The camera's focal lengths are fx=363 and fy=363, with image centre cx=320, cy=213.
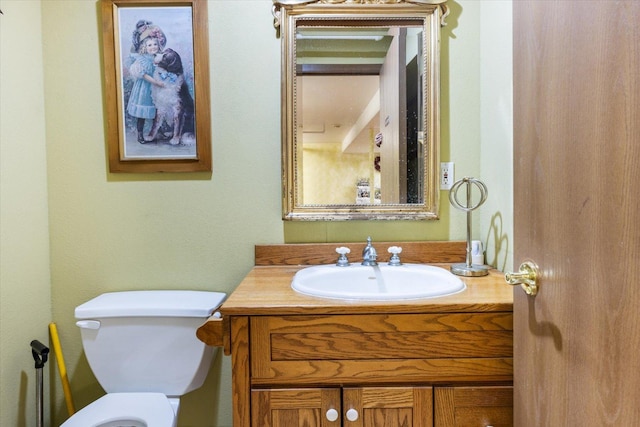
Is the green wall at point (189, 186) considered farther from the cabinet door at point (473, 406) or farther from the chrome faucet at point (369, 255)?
the cabinet door at point (473, 406)

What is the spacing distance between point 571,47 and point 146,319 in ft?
4.34

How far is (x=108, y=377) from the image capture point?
122cm

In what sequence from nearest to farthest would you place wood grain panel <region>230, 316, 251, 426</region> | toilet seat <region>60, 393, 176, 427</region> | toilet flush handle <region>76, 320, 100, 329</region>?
1. wood grain panel <region>230, 316, 251, 426</region>
2. toilet seat <region>60, 393, 176, 427</region>
3. toilet flush handle <region>76, 320, 100, 329</region>

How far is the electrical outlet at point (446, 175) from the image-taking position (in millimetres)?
1415

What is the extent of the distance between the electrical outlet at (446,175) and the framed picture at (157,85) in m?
0.90

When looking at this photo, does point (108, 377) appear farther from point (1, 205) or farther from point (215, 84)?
point (215, 84)

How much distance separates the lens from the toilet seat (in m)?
1.07

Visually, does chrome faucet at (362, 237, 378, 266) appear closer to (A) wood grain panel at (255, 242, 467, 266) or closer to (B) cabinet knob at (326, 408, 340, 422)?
(A) wood grain panel at (255, 242, 467, 266)

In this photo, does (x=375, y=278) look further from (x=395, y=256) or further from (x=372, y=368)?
(x=372, y=368)

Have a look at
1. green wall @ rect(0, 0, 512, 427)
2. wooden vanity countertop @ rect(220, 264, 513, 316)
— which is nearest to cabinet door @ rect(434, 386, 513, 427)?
wooden vanity countertop @ rect(220, 264, 513, 316)

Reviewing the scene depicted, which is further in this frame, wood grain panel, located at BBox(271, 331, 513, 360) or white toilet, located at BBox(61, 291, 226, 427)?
white toilet, located at BBox(61, 291, 226, 427)

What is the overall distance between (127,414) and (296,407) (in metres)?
0.56

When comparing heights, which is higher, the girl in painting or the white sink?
the girl in painting

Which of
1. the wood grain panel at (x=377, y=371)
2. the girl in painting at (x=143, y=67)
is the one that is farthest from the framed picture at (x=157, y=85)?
the wood grain panel at (x=377, y=371)
